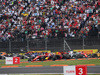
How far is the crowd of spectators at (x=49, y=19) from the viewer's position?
28.2 metres

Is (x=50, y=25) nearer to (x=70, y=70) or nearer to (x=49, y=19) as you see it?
(x=49, y=19)

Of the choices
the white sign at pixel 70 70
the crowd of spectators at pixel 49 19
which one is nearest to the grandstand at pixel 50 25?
the crowd of spectators at pixel 49 19

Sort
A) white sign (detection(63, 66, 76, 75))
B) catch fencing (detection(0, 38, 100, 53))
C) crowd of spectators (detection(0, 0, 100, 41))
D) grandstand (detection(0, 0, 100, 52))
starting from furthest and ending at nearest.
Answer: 1. crowd of spectators (detection(0, 0, 100, 41))
2. grandstand (detection(0, 0, 100, 52))
3. catch fencing (detection(0, 38, 100, 53))
4. white sign (detection(63, 66, 76, 75))

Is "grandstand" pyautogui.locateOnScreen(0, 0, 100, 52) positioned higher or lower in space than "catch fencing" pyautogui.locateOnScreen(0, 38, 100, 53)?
higher

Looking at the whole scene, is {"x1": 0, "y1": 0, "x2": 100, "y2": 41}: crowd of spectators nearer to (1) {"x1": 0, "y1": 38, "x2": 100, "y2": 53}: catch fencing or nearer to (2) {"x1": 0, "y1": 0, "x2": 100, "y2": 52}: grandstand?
(2) {"x1": 0, "y1": 0, "x2": 100, "y2": 52}: grandstand

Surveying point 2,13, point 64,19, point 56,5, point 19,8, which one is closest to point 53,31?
point 64,19

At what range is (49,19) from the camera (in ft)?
102

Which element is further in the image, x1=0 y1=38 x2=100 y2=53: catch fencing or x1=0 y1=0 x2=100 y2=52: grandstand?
x1=0 y1=0 x2=100 y2=52: grandstand

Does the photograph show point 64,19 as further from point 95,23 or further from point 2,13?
point 2,13

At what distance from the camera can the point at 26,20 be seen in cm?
3291

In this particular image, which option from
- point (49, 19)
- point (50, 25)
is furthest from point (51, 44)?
point (49, 19)

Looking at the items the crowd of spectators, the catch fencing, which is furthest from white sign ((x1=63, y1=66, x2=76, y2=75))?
the crowd of spectators

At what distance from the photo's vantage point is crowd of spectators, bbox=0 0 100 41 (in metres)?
28.2

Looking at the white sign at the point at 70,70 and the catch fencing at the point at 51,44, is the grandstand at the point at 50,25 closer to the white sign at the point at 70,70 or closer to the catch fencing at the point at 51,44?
the catch fencing at the point at 51,44
